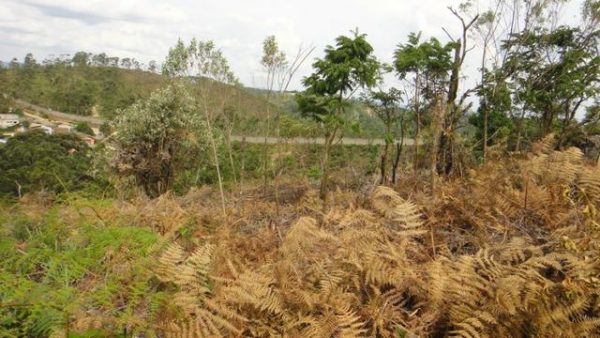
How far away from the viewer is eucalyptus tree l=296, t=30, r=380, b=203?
29.3 ft

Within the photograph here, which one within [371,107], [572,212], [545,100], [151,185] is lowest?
[151,185]

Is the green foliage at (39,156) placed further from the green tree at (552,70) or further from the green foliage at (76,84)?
the green foliage at (76,84)

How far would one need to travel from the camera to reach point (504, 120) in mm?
14742

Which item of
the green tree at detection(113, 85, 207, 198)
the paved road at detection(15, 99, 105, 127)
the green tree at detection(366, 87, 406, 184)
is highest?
the green tree at detection(366, 87, 406, 184)

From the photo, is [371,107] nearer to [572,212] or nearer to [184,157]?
[184,157]

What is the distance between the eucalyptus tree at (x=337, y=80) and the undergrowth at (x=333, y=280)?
5.96m

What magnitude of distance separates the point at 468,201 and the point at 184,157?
14.9 metres

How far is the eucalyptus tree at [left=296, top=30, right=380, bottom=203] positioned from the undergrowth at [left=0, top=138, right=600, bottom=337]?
19.6 feet

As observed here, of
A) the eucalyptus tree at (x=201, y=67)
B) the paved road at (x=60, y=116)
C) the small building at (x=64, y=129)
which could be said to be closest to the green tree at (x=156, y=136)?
Result: the eucalyptus tree at (x=201, y=67)

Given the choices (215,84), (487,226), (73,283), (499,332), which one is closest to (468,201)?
(487,226)

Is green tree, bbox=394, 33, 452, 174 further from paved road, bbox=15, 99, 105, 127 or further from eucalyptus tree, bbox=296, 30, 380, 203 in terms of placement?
paved road, bbox=15, 99, 105, 127

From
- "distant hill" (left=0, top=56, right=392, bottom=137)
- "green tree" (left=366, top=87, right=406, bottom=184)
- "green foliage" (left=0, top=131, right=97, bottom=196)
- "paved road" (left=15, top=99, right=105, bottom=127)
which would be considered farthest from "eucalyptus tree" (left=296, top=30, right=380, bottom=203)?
"paved road" (left=15, top=99, right=105, bottom=127)

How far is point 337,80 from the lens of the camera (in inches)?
359

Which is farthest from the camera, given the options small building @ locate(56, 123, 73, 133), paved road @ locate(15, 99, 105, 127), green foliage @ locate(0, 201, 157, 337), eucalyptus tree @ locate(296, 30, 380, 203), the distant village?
paved road @ locate(15, 99, 105, 127)
